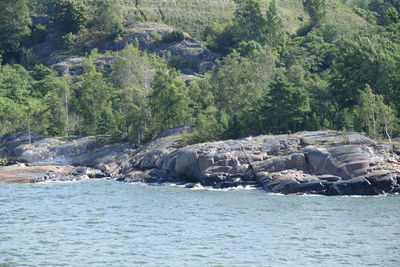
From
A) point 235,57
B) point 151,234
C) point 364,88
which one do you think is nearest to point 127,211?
point 151,234

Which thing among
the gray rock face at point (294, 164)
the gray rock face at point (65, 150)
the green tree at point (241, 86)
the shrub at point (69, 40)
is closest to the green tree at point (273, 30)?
the green tree at point (241, 86)

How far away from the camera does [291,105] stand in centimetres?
7562

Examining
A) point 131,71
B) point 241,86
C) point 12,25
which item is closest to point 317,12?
point 131,71

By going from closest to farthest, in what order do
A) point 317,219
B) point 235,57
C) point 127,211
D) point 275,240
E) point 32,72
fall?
point 275,240, point 317,219, point 127,211, point 235,57, point 32,72

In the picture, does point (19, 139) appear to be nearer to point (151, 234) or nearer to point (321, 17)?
point (151, 234)

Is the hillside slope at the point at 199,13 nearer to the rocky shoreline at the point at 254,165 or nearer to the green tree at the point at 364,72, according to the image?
the green tree at the point at 364,72

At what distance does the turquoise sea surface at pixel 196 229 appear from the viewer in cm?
3500

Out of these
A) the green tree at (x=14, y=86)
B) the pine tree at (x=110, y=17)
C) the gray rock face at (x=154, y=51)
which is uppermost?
the pine tree at (x=110, y=17)

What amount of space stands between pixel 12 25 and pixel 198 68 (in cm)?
4137

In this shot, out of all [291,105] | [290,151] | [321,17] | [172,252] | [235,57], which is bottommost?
[172,252]

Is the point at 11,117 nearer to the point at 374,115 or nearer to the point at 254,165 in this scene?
the point at 254,165

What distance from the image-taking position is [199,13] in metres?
148

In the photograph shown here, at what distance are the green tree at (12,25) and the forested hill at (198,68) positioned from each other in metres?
0.22

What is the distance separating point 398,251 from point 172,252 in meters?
12.3
